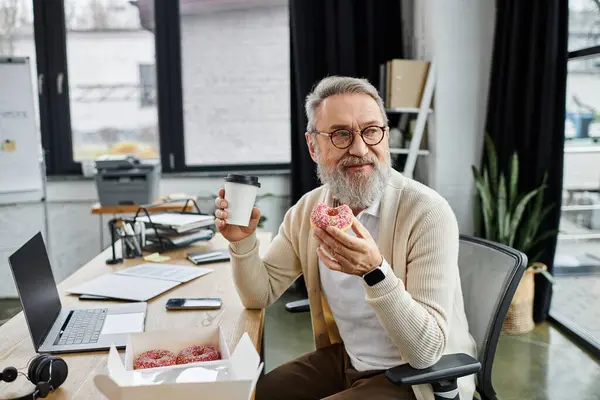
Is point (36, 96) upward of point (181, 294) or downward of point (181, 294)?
upward

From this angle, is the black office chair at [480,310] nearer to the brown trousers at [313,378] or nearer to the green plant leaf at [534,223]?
the brown trousers at [313,378]

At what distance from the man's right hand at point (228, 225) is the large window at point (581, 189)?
7.82 feet

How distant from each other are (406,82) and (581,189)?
1.32 m

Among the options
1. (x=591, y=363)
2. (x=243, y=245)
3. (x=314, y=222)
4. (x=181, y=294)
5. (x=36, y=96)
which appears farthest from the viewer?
(x=36, y=96)

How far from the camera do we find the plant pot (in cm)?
337

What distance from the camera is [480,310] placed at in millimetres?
1601

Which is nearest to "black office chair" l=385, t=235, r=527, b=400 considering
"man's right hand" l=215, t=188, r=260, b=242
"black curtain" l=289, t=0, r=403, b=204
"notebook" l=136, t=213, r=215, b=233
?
"man's right hand" l=215, t=188, r=260, b=242

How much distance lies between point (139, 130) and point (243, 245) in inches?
119

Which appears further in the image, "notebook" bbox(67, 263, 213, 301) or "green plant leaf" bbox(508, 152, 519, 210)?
"green plant leaf" bbox(508, 152, 519, 210)

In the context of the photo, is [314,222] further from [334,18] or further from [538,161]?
[334,18]

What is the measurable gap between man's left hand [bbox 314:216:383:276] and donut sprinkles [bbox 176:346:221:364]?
0.33m

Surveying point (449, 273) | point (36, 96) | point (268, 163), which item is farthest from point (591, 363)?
point (36, 96)

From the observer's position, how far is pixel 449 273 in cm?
143

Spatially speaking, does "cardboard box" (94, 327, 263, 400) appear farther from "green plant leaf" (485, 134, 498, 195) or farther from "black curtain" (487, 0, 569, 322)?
"black curtain" (487, 0, 569, 322)
